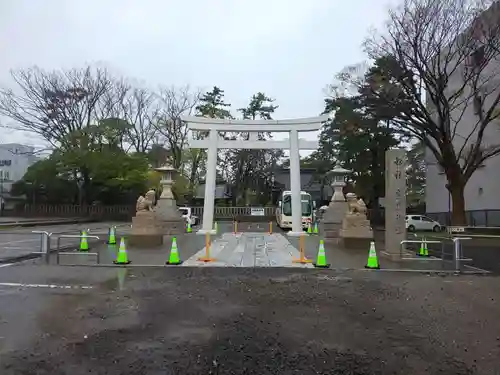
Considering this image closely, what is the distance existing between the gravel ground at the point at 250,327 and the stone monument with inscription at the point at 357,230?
754cm

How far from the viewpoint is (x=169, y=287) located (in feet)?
27.6

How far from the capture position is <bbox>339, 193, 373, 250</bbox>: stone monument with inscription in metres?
17.0

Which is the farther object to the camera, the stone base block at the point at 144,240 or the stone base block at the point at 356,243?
the stone base block at the point at 144,240

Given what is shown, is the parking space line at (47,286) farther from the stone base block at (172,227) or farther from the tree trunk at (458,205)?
the tree trunk at (458,205)

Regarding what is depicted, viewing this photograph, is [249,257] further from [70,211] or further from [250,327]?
[70,211]

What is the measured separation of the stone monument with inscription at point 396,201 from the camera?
13.2 meters

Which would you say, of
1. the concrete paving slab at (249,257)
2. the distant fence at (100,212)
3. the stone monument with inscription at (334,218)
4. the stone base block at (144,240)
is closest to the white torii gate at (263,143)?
the stone monument with inscription at (334,218)

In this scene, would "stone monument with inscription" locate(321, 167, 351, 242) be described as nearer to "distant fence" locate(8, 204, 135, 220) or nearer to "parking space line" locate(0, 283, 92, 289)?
"parking space line" locate(0, 283, 92, 289)

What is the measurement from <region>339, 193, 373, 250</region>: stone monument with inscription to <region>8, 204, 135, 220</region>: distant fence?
36.4m

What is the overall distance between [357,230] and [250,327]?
486 inches

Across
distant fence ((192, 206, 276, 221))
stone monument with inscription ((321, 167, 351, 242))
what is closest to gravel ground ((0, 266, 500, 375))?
stone monument with inscription ((321, 167, 351, 242))

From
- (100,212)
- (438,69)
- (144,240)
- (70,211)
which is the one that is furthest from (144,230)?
(70,211)

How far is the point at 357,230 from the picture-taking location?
17281 mm

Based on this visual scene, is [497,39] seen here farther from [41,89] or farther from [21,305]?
[41,89]
